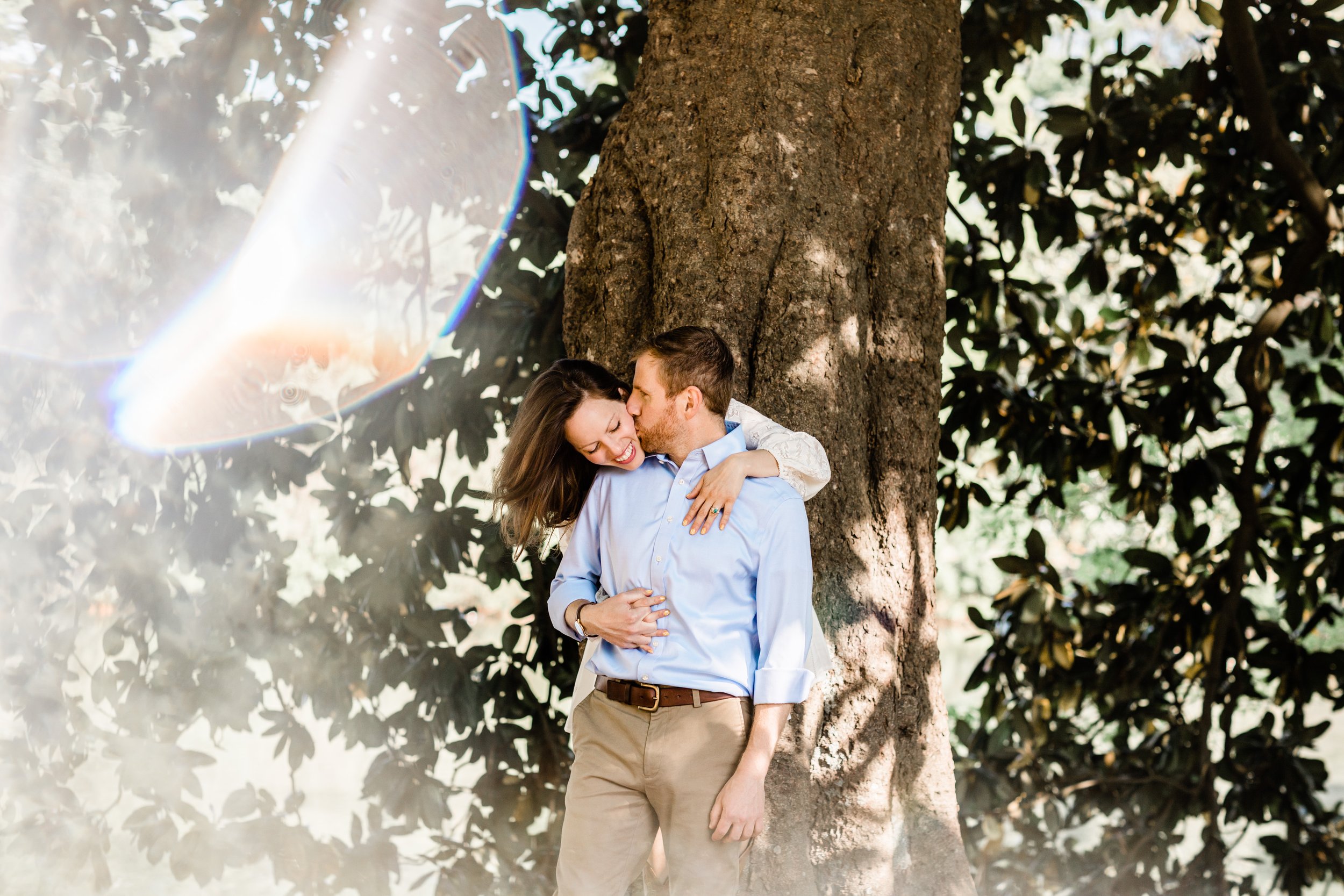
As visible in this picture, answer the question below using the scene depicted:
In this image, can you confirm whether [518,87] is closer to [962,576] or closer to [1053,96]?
[962,576]

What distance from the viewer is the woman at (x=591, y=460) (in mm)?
1930

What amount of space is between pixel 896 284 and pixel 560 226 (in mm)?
1351

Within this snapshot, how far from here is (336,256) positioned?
3.67 m

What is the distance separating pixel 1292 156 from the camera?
3906 millimetres

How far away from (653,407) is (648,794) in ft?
2.38

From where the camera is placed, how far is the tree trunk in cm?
238

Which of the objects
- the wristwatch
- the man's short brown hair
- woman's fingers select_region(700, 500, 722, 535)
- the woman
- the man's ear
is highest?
the man's short brown hair

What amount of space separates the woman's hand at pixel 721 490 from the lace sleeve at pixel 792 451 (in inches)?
3.2

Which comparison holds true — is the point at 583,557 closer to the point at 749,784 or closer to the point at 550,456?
the point at 550,456

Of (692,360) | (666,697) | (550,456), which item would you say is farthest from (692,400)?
(666,697)

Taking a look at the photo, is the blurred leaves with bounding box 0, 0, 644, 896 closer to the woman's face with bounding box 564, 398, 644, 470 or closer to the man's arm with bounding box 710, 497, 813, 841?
the woman's face with bounding box 564, 398, 644, 470

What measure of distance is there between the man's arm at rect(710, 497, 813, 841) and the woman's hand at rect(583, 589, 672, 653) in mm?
187

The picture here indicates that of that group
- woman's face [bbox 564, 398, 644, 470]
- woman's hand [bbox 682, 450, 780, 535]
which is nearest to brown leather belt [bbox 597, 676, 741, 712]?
woman's hand [bbox 682, 450, 780, 535]

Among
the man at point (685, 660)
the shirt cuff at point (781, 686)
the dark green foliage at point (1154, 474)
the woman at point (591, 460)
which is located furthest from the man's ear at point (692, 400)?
the dark green foliage at point (1154, 474)
